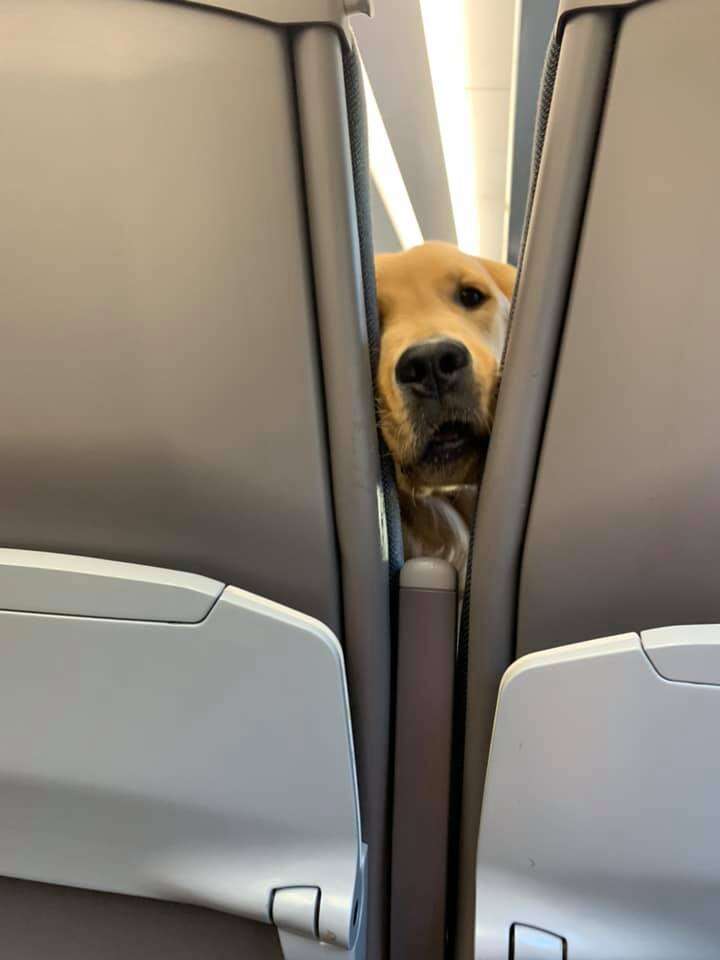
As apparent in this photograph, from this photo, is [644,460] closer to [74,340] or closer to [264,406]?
[264,406]

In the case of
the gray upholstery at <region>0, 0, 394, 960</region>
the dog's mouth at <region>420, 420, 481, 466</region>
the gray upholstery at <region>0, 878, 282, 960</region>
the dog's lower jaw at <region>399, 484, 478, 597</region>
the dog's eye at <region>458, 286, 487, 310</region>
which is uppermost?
the gray upholstery at <region>0, 0, 394, 960</region>

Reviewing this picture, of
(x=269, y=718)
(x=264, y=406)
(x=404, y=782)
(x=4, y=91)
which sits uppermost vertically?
(x=4, y=91)

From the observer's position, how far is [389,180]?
4.82m

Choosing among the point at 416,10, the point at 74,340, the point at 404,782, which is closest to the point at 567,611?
the point at 404,782

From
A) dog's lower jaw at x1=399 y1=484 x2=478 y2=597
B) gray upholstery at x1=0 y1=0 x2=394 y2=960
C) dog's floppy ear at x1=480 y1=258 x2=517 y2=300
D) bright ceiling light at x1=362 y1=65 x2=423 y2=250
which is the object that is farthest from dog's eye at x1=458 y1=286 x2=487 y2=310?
bright ceiling light at x1=362 y1=65 x2=423 y2=250

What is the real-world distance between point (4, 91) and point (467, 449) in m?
0.57

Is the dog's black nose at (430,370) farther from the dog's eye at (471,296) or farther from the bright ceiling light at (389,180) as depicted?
the bright ceiling light at (389,180)

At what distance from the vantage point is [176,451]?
537 millimetres

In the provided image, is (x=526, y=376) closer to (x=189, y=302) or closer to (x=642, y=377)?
(x=642, y=377)

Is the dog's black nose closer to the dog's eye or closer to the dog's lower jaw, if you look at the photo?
the dog's lower jaw

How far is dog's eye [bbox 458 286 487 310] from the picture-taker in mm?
1160

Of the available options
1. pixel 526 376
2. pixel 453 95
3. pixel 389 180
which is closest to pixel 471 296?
pixel 526 376

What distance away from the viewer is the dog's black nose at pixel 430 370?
2.68ft

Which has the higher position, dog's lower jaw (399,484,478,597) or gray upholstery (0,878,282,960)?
dog's lower jaw (399,484,478,597)
